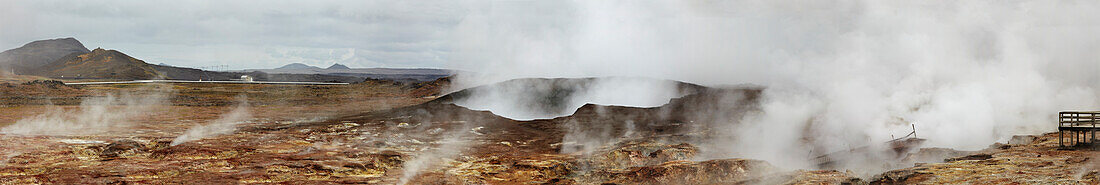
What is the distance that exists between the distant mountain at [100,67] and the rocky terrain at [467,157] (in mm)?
113422

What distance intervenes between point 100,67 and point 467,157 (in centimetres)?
15323

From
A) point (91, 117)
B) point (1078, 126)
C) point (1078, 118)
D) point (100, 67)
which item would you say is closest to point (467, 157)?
point (1078, 126)

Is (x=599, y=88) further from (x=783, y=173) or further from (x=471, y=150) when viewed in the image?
(x=783, y=173)

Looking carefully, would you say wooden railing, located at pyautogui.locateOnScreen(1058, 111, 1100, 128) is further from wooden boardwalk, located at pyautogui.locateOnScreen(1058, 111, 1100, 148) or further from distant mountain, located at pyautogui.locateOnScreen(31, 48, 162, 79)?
distant mountain, located at pyautogui.locateOnScreen(31, 48, 162, 79)

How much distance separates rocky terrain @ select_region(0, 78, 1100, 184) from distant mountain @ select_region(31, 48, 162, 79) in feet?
372

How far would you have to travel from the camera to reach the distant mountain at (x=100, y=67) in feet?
445

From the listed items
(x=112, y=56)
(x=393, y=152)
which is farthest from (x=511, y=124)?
(x=112, y=56)

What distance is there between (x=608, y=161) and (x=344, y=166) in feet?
32.4

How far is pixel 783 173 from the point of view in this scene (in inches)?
812

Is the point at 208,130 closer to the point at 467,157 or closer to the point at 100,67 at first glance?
the point at 467,157

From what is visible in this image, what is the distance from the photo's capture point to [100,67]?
14825cm

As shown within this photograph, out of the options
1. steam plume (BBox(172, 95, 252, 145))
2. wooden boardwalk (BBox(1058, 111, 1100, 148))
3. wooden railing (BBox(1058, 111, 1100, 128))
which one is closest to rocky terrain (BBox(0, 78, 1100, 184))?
steam plume (BBox(172, 95, 252, 145))

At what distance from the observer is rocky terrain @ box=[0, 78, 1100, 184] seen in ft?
63.6

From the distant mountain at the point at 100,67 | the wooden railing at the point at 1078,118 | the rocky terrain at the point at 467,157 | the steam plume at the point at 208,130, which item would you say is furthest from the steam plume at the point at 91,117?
the distant mountain at the point at 100,67
